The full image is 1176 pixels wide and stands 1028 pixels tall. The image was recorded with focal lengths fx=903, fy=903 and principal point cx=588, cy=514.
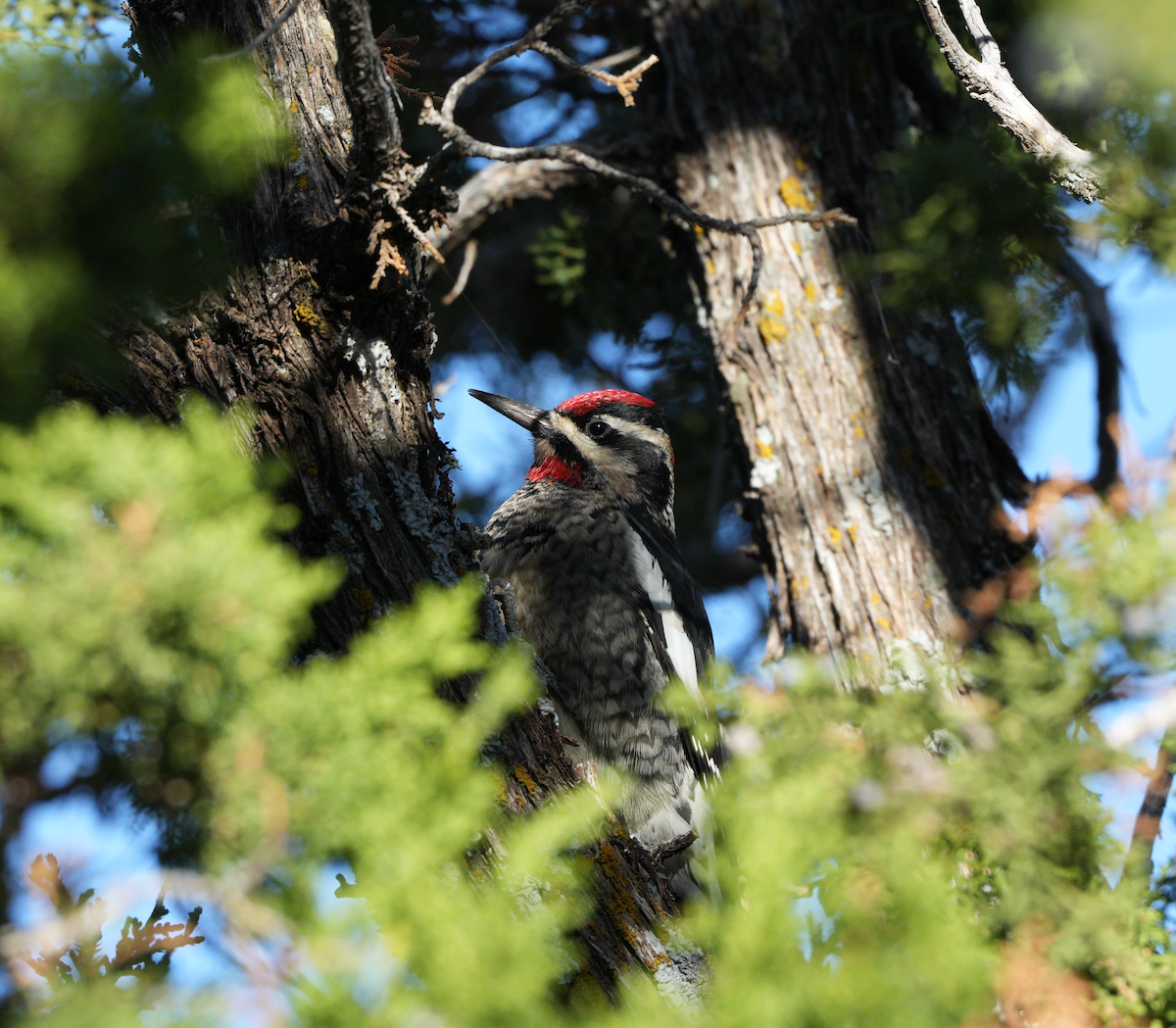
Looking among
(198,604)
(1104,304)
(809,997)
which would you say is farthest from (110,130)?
(1104,304)

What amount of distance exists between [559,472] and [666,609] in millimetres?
639

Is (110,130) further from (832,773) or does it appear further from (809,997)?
(832,773)

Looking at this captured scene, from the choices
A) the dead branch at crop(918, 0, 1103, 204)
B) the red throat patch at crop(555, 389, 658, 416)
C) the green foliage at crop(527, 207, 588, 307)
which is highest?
the dead branch at crop(918, 0, 1103, 204)

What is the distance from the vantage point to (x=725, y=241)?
3.30 m

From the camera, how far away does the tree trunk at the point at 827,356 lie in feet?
9.55

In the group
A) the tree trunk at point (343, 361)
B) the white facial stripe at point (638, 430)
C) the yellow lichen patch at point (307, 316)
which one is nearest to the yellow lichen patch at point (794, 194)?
the white facial stripe at point (638, 430)

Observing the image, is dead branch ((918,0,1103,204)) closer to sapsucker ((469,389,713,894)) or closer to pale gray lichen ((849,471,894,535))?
pale gray lichen ((849,471,894,535))

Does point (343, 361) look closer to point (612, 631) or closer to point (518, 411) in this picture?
point (612, 631)

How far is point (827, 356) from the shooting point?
3.12 m

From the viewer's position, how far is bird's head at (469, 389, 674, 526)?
3.21 meters

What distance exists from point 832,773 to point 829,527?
1.01 m

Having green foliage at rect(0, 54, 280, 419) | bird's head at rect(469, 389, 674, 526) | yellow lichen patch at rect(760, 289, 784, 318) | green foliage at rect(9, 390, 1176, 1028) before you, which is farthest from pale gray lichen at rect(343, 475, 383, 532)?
yellow lichen patch at rect(760, 289, 784, 318)

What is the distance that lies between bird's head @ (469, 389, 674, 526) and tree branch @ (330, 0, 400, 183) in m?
1.48

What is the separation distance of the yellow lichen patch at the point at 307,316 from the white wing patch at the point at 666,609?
145cm
